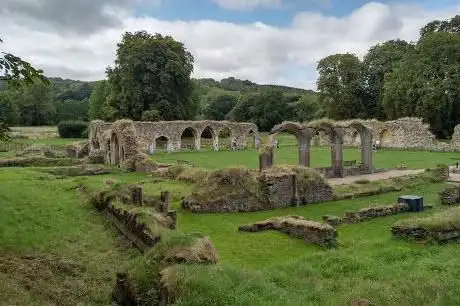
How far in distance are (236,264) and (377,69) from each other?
192 feet

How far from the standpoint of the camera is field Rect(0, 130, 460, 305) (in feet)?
24.9

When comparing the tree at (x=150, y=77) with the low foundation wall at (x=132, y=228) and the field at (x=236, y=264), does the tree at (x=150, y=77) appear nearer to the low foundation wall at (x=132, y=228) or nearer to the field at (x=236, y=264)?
the field at (x=236, y=264)

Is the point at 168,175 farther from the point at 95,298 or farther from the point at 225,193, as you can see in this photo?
the point at 95,298

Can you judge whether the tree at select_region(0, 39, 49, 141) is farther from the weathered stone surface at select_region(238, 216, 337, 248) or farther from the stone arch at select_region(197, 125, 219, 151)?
the stone arch at select_region(197, 125, 219, 151)

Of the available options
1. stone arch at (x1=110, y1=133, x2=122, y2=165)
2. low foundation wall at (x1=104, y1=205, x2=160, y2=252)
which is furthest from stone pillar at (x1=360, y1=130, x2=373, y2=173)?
low foundation wall at (x1=104, y1=205, x2=160, y2=252)

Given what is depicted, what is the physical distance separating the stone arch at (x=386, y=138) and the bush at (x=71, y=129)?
4058 cm

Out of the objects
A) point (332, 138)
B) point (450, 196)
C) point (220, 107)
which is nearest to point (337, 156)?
point (332, 138)

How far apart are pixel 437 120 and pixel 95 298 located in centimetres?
5129

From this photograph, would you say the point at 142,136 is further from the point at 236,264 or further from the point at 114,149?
the point at 236,264

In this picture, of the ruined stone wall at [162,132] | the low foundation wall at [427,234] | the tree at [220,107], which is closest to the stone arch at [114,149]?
the ruined stone wall at [162,132]

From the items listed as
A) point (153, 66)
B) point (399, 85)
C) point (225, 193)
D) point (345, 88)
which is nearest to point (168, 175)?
point (225, 193)

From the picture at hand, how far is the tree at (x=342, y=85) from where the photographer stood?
64062 millimetres

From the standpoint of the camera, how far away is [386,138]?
5491 cm

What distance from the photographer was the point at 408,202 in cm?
1712
